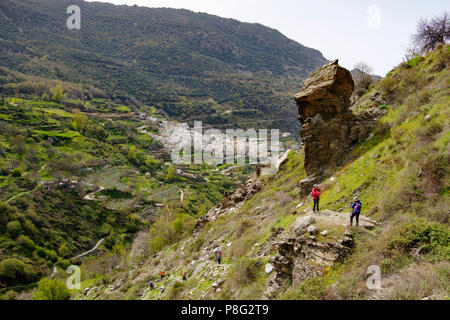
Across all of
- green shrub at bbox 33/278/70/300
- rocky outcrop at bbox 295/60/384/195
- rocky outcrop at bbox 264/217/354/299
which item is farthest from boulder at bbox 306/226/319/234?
green shrub at bbox 33/278/70/300

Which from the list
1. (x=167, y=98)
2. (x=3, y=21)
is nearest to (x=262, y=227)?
(x=167, y=98)

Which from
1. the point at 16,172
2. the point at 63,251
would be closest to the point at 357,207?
the point at 63,251

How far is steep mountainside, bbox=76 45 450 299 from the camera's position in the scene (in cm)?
538

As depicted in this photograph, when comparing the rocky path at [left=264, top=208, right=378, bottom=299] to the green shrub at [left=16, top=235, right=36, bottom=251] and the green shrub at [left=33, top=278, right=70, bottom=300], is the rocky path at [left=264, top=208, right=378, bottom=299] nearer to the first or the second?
the green shrub at [left=33, top=278, right=70, bottom=300]

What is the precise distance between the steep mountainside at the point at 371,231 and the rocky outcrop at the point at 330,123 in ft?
A: 1.43

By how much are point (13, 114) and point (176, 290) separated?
302 feet

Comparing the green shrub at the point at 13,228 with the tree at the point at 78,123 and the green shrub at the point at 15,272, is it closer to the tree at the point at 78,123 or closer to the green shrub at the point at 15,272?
the green shrub at the point at 15,272

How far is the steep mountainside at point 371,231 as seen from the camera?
212 inches

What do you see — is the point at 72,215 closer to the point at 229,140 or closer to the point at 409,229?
the point at 409,229

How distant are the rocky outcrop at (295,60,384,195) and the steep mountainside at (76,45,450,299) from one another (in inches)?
17.2

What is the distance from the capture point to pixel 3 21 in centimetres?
17538

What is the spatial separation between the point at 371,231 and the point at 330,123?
7.71m

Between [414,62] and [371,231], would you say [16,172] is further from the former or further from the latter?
[414,62]

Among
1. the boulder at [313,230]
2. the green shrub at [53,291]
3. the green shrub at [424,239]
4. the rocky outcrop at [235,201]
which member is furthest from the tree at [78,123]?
the green shrub at [424,239]
